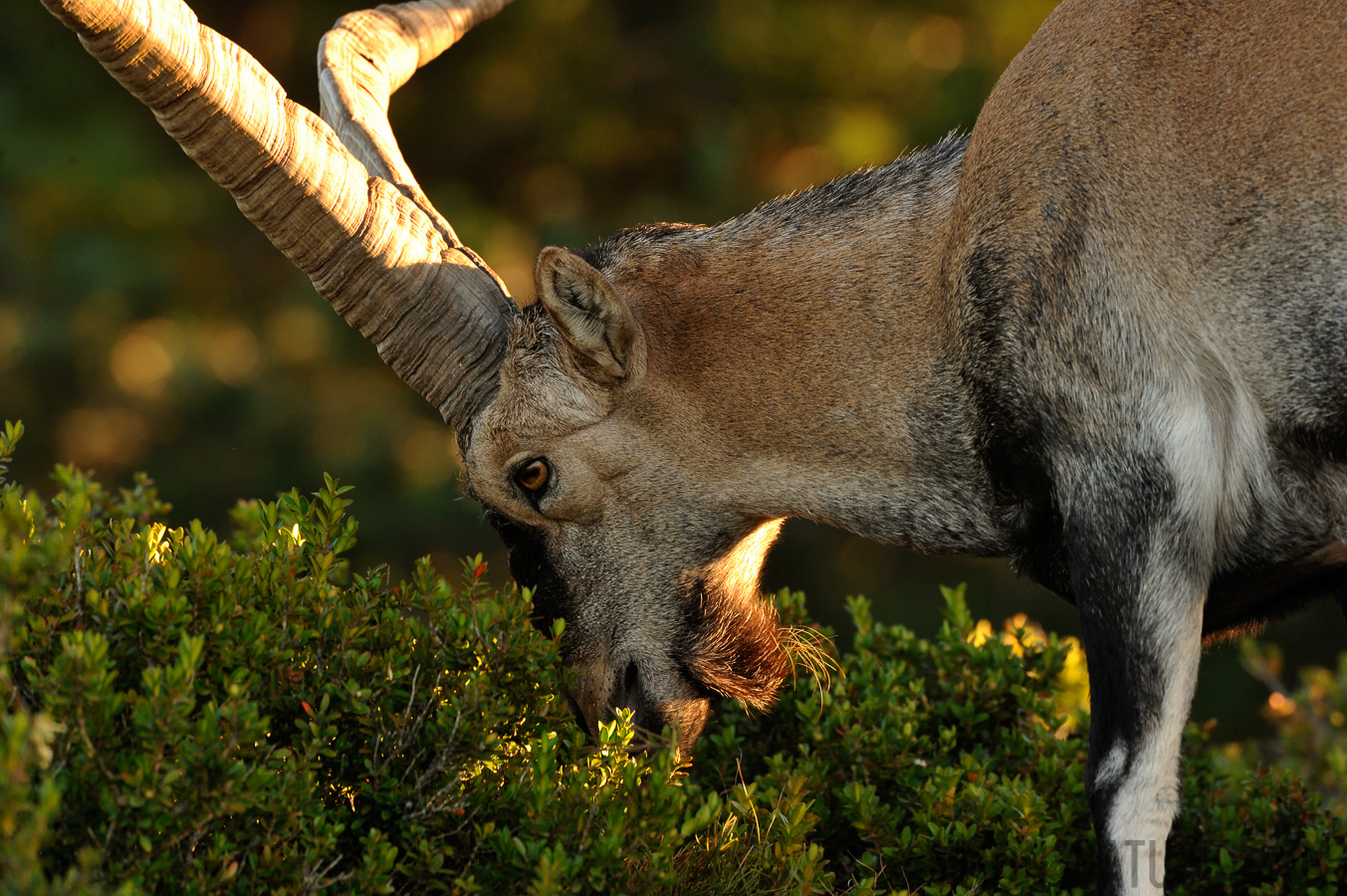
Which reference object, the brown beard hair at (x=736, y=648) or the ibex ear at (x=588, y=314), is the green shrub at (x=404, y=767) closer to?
the brown beard hair at (x=736, y=648)

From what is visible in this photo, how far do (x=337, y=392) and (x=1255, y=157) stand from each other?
12.2 meters

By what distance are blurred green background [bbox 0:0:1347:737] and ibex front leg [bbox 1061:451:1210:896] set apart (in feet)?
30.9

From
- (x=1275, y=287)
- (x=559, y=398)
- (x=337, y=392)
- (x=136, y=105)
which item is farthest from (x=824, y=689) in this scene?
(x=136, y=105)

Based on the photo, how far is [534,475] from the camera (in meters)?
4.16

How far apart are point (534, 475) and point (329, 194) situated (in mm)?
1102

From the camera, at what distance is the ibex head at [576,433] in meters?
4.04

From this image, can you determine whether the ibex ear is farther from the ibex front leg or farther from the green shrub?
the ibex front leg

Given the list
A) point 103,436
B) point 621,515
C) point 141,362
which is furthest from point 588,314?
point 103,436

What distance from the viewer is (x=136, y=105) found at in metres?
15.7

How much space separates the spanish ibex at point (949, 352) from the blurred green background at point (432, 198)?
320 inches

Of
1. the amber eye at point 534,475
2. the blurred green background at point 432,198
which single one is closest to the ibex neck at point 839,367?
the amber eye at point 534,475

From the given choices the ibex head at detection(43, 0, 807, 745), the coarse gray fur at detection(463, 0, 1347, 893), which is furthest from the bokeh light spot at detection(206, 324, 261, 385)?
the coarse gray fur at detection(463, 0, 1347, 893)

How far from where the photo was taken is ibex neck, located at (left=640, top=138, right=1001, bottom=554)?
389 centimetres

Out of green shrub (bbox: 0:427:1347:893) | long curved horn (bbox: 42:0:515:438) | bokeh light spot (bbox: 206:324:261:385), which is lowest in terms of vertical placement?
green shrub (bbox: 0:427:1347:893)
